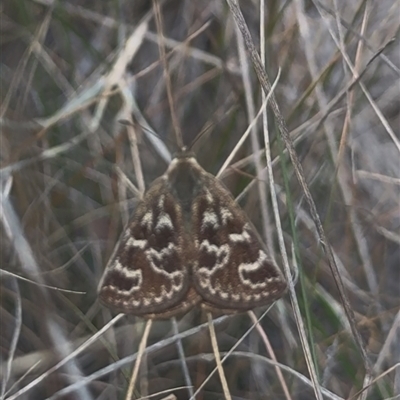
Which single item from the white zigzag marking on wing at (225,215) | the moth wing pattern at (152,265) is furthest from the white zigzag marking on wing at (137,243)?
the white zigzag marking on wing at (225,215)

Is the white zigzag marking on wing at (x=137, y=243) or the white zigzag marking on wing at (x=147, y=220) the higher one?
the white zigzag marking on wing at (x=147, y=220)

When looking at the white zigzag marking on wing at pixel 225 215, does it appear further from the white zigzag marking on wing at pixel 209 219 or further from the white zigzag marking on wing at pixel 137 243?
the white zigzag marking on wing at pixel 137 243

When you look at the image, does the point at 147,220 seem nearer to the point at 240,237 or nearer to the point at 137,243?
the point at 137,243

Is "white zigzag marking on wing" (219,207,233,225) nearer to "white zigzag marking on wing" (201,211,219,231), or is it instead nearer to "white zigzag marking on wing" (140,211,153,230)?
"white zigzag marking on wing" (201,211,219,231)

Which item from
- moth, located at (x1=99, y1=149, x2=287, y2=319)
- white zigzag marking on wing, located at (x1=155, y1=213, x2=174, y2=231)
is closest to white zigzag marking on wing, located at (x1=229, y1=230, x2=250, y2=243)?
moth, located at (x1=99, y1=149, x2=287, y2=319)

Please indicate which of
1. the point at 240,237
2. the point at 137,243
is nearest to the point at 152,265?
the point at 137,243

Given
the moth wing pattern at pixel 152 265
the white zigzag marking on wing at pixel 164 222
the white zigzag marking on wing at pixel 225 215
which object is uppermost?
the white zigzag marking on wing at pixel 225 215

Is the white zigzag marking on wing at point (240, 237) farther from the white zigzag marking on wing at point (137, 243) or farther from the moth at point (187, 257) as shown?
the white zigzag marking on wing at point (137, 243)
